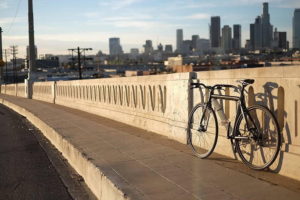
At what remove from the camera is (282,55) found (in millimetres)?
141875

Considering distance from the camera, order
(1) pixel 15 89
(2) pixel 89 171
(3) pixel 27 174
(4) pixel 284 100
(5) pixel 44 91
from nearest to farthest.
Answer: (4) pixel 284 100 → (2) pixel 89 171 → (3) pixel 27 174 → (5) pixel 44 91 → (1) pixel 15 89

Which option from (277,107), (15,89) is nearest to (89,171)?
(277,107)

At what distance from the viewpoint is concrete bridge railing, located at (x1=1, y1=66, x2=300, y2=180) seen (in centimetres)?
581

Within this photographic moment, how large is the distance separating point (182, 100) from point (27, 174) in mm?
3265

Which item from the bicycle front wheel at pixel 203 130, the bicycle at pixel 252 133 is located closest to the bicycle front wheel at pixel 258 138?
the bicycle at pixel 252 133

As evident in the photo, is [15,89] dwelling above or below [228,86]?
below

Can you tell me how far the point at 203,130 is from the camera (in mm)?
7848

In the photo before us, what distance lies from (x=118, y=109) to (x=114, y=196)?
9.35 metres

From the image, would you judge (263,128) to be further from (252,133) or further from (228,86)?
(228,86)

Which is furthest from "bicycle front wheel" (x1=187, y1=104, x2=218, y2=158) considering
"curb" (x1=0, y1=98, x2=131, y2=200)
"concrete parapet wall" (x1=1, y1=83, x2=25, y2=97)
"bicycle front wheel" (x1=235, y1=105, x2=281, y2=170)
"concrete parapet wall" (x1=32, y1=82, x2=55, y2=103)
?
"concrete parapet wall" (x1=1, y1=83, x2=25, y2=97)

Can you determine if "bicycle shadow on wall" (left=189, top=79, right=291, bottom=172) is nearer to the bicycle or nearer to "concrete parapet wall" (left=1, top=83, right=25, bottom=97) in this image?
the bicycle

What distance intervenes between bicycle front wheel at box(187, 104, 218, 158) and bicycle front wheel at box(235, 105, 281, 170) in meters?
0.70

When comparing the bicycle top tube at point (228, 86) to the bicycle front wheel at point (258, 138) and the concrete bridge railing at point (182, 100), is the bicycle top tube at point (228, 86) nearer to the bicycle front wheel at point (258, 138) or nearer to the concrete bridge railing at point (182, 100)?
the concrete bridge railing at point (182, 100)

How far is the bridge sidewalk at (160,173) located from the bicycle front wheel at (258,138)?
178 mm
